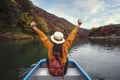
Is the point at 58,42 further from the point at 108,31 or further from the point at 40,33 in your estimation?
the point at 108,31

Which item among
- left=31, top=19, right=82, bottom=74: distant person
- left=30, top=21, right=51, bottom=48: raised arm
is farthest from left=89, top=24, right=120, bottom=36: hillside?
left=30, top=21, right=51, bottom=48: raised arm

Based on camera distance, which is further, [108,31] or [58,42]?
[108,31]

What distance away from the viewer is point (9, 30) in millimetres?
69750

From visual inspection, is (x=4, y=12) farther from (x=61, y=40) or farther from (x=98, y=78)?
(x=61, y=40)

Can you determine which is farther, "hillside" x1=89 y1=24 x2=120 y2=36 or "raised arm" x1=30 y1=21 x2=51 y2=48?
"hillside" x1=89 y1=24 x2=120 y2=36

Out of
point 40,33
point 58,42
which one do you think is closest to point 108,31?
point 58,42

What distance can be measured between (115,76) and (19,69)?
9.43m

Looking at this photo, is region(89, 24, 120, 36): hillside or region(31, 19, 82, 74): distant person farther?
region(89, 24, 120, 36): hillside

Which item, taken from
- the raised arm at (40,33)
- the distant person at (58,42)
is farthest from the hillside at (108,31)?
the raised arm at (40,33)

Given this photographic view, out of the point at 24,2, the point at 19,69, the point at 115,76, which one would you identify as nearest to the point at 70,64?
the point at 115,76

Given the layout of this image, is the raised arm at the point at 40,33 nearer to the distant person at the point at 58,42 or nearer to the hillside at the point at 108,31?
the distant person at the point at 58,42

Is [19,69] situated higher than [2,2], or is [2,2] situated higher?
[2,2]

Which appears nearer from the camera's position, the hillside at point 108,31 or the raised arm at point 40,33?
the raised arm at point 40,33

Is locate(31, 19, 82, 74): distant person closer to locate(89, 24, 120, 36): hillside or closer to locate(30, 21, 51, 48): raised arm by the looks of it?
locate(30, 21, 51, 48): raised arm
